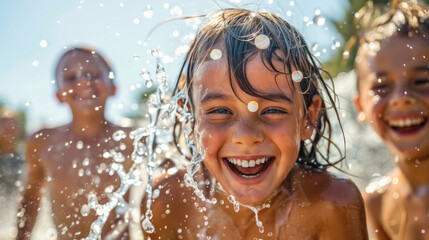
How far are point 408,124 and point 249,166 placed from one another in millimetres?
999

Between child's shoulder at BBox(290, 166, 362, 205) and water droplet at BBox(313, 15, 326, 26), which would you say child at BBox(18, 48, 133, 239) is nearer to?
child's shoulder at BBox(290, 166, 362, 205)

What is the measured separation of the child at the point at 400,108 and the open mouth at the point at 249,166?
88cm

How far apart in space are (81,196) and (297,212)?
1456mm

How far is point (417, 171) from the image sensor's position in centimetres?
275

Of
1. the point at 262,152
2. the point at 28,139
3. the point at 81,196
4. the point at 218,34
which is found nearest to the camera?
the point at 262,152

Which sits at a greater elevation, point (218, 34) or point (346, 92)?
point (218, 34)

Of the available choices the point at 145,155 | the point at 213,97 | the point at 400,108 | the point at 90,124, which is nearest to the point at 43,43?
the point at 90,124

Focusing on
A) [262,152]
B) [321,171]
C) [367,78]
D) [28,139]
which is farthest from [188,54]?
[28,139]

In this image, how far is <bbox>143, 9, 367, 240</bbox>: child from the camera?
2029mm

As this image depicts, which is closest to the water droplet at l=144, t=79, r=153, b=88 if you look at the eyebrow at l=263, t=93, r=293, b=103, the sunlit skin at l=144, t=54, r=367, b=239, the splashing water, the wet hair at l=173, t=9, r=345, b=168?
the splashing water

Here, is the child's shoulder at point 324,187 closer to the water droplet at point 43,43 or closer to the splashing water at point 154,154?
the splashing water at point 154,154

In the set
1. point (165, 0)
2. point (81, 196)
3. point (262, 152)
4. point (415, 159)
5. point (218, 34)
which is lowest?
point (81, 196)

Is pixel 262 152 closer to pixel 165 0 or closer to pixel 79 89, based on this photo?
pixel 165 0

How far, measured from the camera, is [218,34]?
2.18 metres
